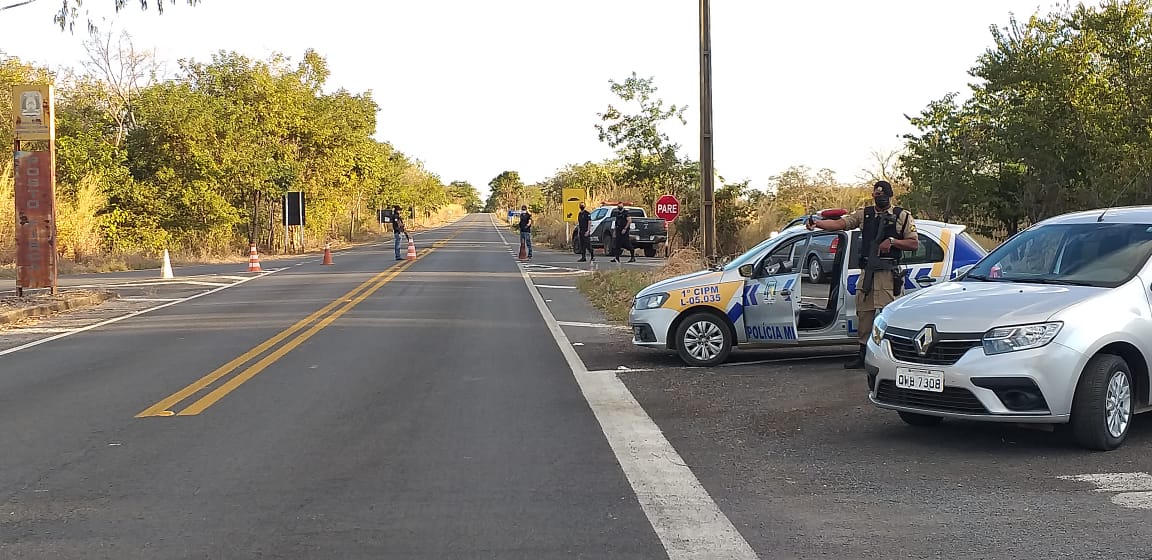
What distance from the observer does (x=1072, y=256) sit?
→ 26.3ft

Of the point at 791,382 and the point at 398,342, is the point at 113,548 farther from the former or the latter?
the point at 398,342

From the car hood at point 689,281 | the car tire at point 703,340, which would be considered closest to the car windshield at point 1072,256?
the car tire at point 703,340

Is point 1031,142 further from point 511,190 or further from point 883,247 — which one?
point 511,190

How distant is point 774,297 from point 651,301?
1.36 meters

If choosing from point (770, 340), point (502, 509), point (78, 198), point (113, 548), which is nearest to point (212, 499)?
point (113, 548)

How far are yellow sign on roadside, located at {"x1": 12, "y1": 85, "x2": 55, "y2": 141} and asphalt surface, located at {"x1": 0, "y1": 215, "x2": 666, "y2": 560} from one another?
7.05 meters

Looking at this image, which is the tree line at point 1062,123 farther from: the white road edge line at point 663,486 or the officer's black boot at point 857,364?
the white road edge line at point 663,486

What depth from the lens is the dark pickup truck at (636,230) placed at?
36156 mm

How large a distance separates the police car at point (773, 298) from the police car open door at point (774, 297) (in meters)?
0.01

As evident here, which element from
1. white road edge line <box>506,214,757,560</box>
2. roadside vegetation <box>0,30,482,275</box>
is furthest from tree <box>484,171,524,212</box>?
white road edge line <box>506,214,757,560</box>

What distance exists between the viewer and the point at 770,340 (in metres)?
11.5

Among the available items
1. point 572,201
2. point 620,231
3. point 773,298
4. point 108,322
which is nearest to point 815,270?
point 773,298

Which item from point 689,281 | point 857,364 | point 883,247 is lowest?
point 857,364

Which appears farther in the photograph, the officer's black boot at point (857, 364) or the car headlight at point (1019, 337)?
the officer's black boot at point (857, 364)
